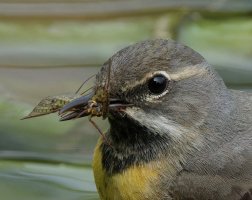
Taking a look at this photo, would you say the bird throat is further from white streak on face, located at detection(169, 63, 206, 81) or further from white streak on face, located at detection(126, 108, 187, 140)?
white streak on face, located at detection(169, 63, 206, 81)

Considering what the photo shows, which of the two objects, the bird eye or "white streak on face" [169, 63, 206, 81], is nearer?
the bird eye

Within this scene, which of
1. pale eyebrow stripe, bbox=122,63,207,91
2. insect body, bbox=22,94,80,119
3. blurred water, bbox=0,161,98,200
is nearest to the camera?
pale eyebrow stripe, bbox=122,63,207,91

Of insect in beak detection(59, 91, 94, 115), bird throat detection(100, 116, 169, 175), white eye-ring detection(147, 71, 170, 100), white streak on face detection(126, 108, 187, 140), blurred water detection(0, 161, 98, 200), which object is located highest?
white eye-ring detection(147, 71, 170, 100)

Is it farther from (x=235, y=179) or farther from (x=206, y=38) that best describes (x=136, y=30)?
(x=235, y=179)

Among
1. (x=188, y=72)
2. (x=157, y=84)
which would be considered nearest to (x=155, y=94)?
(x=157, y=84)

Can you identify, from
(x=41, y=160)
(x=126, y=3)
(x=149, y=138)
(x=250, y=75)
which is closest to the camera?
(x=149, y=138)

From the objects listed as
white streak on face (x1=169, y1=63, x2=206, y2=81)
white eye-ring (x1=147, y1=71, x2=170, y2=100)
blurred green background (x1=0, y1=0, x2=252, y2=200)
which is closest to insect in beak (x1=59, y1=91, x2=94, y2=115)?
white eye-ring (x1=147, y1=71, x2=170, y2=100)

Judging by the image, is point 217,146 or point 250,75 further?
point 250,75

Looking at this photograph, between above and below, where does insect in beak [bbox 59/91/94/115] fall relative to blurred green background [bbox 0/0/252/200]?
above

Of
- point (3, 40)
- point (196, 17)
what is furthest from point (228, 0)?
point (3, 40)
